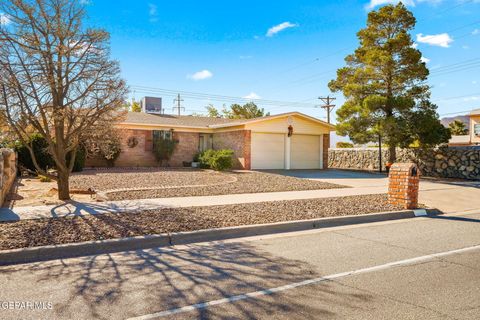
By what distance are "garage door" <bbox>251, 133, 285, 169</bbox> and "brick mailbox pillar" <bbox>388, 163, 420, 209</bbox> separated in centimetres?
A: 1228

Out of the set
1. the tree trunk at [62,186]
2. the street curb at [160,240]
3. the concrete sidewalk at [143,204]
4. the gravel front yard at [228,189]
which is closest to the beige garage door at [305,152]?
the gravel front yard at [228,189]

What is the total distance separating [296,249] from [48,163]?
1567 centimetres

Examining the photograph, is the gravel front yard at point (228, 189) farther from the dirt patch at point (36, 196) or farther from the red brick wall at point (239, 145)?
the red brick wall at point (239, 145)

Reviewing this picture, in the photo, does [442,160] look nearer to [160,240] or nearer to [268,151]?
[268,151]

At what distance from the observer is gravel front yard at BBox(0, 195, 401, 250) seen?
6.35 meters

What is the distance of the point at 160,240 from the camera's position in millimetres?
6508

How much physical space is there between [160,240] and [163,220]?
120 cm

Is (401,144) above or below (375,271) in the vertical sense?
above

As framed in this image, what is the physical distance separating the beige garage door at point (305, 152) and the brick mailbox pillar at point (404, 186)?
13.5m

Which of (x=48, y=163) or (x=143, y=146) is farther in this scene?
(x=143, y=146)

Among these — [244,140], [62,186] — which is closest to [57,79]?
[62,186]

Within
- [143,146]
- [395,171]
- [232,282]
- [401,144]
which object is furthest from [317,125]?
[232,282]

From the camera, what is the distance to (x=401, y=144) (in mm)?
21719

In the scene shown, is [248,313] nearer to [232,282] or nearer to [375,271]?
[232,282]
